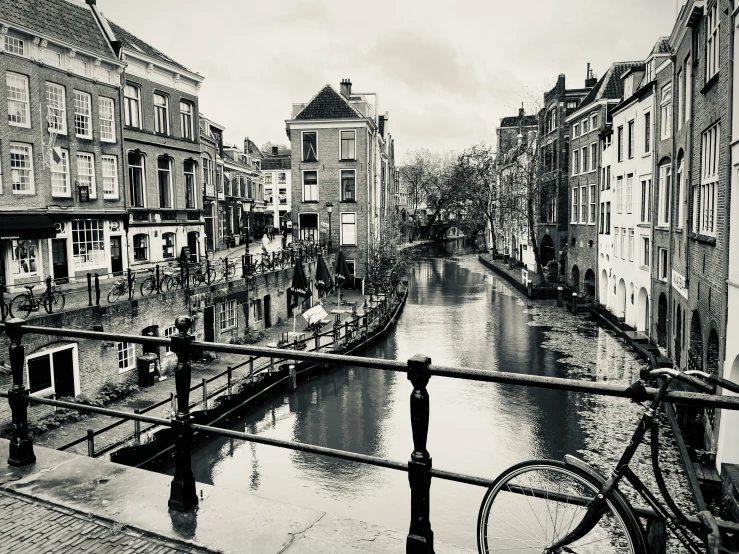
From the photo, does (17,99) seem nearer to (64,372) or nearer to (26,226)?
(26,226)

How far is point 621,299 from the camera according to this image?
32.4m

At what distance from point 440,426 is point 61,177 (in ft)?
56.1

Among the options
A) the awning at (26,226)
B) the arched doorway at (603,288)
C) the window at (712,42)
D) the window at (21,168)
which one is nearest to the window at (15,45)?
the window at (21,168)

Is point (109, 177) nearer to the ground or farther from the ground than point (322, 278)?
farther from the ground

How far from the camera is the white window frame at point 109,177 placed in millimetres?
25281

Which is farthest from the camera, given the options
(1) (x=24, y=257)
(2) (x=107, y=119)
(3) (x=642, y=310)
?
(3) (x=642, y=310)

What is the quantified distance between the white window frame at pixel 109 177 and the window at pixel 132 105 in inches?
92.0

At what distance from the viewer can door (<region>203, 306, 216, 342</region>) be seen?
2552 cm

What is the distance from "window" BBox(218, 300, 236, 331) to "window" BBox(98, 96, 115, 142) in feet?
28.3

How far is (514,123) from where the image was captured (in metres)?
89.4

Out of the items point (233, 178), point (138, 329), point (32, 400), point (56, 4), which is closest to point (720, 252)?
point (32, 400)

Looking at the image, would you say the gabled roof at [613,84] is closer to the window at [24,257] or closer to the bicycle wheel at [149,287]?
the bicycle wheel at [149,287]

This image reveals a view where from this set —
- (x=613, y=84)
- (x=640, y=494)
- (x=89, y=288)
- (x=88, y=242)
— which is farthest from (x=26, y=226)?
(x=613, y=84)

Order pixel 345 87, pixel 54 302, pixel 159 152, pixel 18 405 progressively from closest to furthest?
1. pixel 18 405
2. pixel 54 302
3. pixel 159 152
4. pixel 345 87
